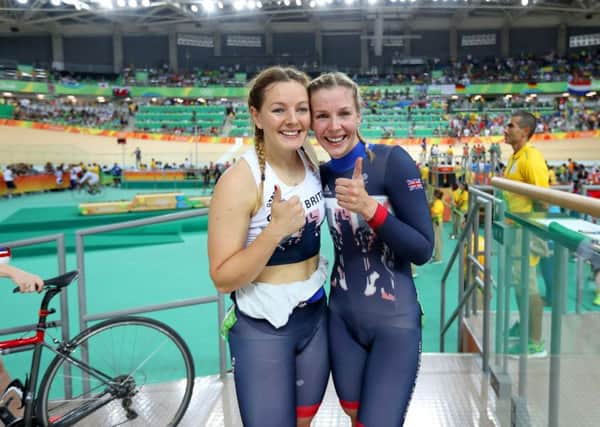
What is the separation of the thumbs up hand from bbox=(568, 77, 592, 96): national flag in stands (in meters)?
35.6

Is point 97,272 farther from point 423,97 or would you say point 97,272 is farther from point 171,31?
point 171,31

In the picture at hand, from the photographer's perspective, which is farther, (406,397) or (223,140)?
(223,140)

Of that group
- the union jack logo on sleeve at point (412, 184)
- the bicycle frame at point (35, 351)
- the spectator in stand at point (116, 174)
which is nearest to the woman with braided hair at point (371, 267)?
the union jack logo on sleeve at point (412, 184)

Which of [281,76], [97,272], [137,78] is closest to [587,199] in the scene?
[281,76]

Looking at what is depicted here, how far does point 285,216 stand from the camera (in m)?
1.37

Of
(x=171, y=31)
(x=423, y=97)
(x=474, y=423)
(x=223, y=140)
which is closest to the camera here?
(x=474, y=423)

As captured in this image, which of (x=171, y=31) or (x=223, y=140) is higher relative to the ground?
(x=171, y=31)

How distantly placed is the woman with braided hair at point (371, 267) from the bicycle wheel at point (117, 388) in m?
1.18

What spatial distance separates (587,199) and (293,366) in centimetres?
96

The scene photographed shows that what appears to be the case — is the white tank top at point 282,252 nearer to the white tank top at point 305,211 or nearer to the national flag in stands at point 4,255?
the white tank top at point 305,211

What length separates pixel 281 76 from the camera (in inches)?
58.6

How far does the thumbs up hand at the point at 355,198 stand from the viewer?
4.64ft

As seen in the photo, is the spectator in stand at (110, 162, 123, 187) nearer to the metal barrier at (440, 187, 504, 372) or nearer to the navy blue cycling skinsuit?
the metal barrier at (440, 187, 504, 372)

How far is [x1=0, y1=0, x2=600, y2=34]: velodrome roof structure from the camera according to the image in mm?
31438
